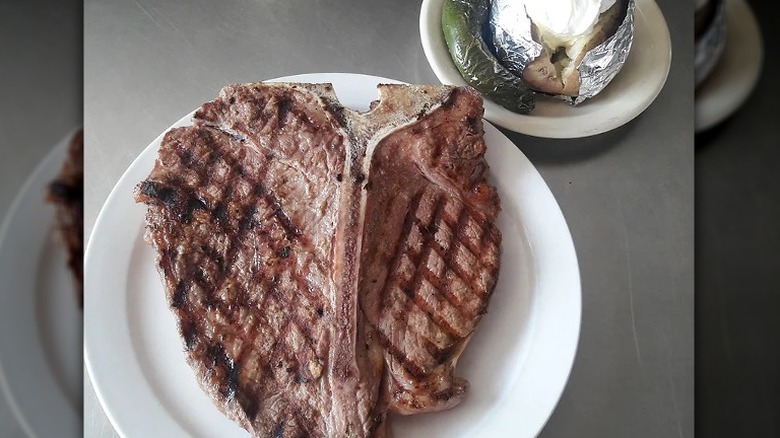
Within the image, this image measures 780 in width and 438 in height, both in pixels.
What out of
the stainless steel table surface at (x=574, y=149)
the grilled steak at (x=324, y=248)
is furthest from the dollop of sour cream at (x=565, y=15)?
the stainless steel table surface at (x=574, y=149)

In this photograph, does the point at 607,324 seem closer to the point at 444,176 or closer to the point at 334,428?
the point at 444,176

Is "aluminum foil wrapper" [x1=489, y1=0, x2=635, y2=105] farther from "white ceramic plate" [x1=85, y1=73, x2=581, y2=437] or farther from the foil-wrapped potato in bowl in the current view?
"white ceramic plate" [x1=85, y1=73, x2=581, y2=437]

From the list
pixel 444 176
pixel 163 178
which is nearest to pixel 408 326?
pixel 444 176
